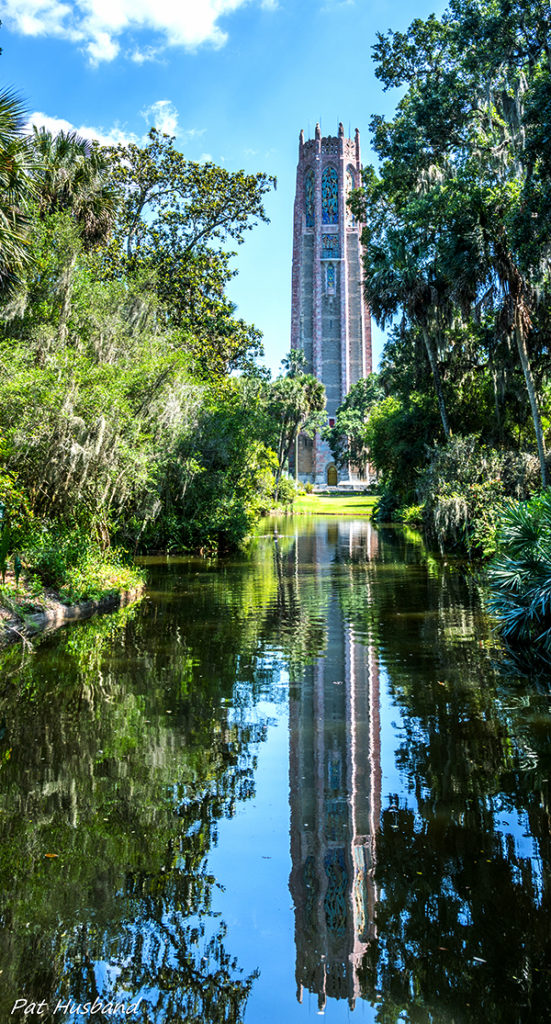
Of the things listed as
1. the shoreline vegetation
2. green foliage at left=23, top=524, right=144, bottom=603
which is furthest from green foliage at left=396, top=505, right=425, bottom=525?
green foliage at left=23, top=524, right=144, bottom=603

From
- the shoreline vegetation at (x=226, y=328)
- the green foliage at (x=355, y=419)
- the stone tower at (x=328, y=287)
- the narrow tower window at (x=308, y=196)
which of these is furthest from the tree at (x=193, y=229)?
the narrow tower window at (x=308, y=196)

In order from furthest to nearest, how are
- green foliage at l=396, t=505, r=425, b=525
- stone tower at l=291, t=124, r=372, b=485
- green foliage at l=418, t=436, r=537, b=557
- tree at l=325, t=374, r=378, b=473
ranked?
1. stone tower at l=291, t=124, r=372, b=485
2. tree at l=325, t=374, r=378, b=473
3. green foliage at l=396, t=505, r=425, b=525
4. green foliage at l=418, t=436, r=537, b=557

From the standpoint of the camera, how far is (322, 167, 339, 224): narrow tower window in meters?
89.4

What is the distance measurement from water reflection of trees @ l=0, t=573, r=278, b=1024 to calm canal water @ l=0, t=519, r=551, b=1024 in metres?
0.01

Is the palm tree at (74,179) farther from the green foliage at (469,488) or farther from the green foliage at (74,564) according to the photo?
the green foliage at (469,488)

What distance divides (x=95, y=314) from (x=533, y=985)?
47.3 feet

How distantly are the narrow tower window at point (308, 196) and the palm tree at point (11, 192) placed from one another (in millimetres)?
85308

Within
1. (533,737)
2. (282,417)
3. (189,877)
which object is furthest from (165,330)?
(282,417)

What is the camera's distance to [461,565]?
19750 millimetres

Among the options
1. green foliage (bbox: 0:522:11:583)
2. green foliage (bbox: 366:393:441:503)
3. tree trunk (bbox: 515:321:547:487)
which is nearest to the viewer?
green foliage (bbox: 0:522:11:583)

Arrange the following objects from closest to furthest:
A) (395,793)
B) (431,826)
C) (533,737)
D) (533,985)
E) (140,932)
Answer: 1. (533,985)
2. (140,932)
3. (431,826)
4. (395,793)
5. (533,737)

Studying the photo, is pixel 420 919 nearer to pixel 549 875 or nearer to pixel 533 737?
pixel 549 875

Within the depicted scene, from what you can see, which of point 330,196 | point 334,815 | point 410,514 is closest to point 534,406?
point 334,815

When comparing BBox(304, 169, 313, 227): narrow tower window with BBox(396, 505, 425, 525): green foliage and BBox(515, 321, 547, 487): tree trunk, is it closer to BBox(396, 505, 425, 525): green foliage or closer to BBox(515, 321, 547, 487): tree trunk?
BBox(396, 505, 425, 525): green foliage
